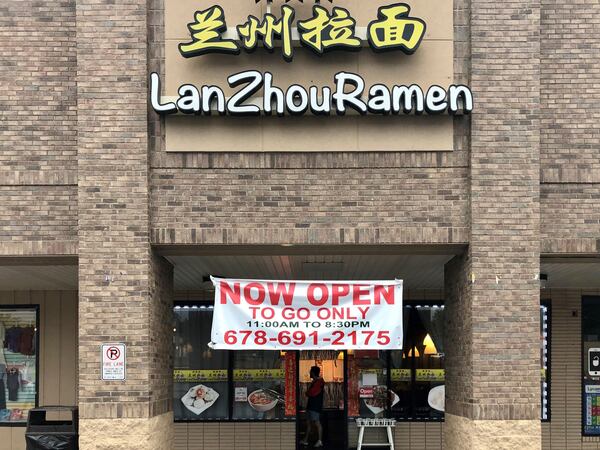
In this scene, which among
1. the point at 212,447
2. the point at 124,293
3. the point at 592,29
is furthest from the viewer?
the point at 212,447

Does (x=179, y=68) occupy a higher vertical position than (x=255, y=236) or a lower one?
higher

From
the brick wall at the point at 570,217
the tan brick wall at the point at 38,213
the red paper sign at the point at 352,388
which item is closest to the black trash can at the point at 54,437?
the tan brick wall at the point at 38,213

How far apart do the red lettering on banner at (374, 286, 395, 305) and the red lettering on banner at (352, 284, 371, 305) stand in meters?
0.14

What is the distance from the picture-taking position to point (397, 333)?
9.65m

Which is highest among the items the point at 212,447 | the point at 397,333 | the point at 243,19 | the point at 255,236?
the point at 243,19

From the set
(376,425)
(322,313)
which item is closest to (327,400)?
(376,425)

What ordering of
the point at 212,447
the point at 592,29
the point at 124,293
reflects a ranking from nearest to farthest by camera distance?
the point at 124,293 < the point at 592,29 < the point at 212,447

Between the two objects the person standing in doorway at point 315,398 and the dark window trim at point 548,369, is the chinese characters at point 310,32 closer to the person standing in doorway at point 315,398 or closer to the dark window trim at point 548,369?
the person standing in doorway at point 315,398

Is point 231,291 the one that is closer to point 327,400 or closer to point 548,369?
point 327,400

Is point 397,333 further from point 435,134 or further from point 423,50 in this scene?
point 423,50

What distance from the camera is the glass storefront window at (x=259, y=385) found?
13.7m

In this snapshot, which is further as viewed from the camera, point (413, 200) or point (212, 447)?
point (212, 447)

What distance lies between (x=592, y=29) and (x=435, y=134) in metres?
2.92

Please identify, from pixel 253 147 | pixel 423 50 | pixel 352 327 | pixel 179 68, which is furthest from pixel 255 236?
pixel 423 50
